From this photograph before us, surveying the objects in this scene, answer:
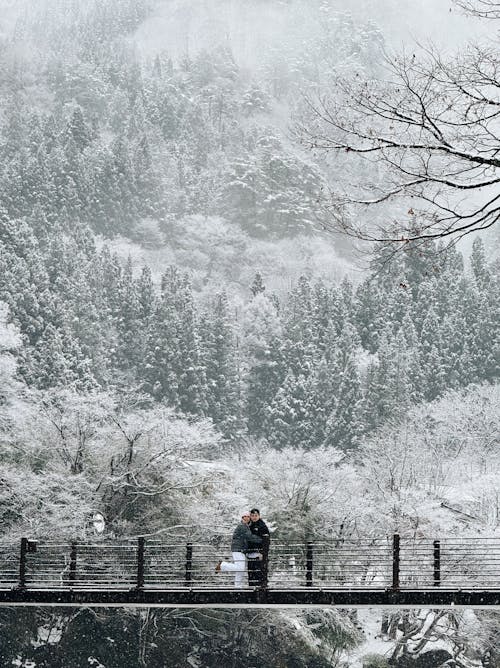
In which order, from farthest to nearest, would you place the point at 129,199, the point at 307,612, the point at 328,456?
the point at 129,199 → the point at 328,456 → the point at 307,612

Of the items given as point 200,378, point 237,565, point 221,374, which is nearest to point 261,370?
point 221,374

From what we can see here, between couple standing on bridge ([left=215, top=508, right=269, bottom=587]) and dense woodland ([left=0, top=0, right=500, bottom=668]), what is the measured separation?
456cm

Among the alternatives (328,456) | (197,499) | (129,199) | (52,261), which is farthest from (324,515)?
(129,199)

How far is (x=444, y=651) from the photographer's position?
3184cm

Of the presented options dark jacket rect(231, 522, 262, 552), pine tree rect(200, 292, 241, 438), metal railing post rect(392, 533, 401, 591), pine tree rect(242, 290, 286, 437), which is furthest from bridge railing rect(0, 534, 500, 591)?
pine tree rect(242, 290, 286, 437)

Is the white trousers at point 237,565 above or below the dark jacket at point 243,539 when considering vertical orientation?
below

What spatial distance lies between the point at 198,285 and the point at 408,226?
139730 millimetres

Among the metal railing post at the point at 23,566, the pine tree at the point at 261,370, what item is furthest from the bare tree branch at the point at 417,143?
the pine tree at the point at 261,370

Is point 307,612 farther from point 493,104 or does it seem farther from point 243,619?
point 493,104

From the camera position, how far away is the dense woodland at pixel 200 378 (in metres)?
29.5

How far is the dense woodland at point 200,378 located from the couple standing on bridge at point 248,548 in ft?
14.9

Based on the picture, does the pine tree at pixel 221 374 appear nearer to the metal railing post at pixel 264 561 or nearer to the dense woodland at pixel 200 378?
the dense woodland at pixel 200 378

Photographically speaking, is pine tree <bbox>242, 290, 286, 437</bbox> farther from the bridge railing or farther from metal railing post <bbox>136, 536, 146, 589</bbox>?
metal railing post <bbox>136, 536, 146, 589</bbox>

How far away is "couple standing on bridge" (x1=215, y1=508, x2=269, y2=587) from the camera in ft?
42.1
